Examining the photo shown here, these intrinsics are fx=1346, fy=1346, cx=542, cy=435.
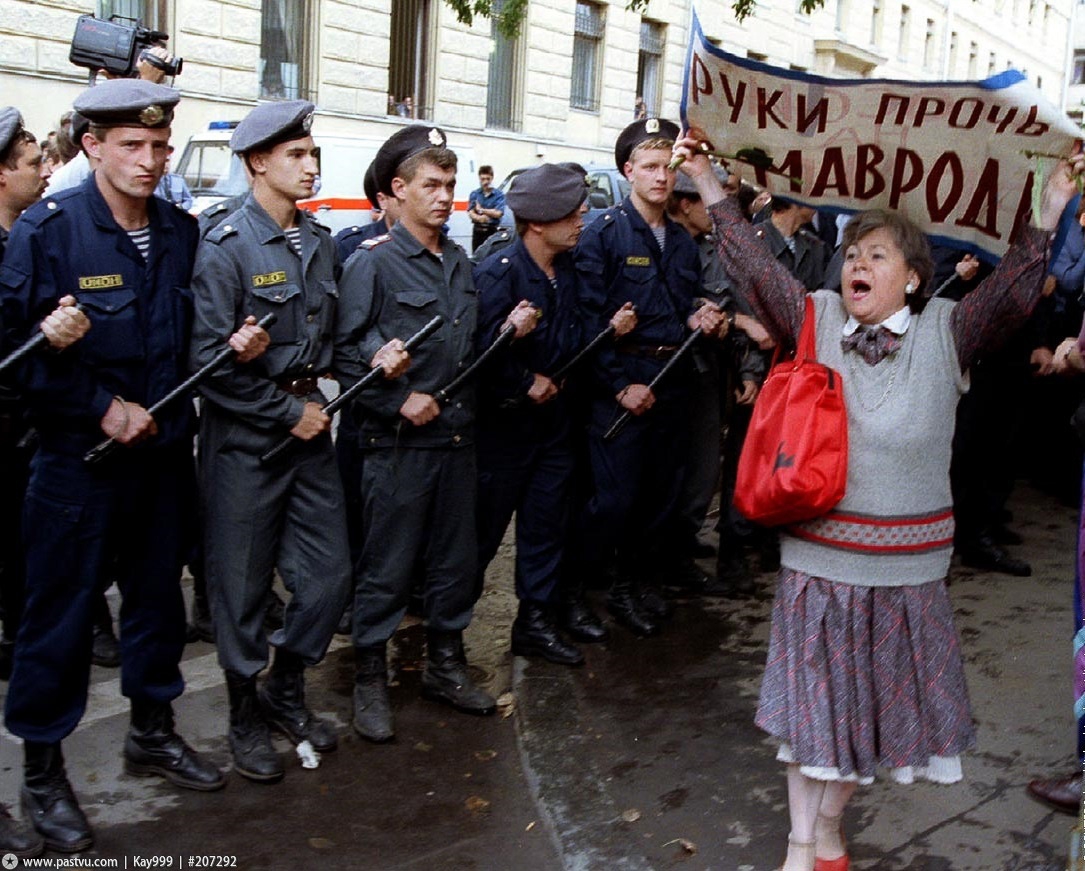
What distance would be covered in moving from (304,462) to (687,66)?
69.6 inches

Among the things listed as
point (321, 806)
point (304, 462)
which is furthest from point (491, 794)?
point (304, 462)

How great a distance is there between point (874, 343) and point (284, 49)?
61.7 feet

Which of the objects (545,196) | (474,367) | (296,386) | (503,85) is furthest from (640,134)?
(503,85)

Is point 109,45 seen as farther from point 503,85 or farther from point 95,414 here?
point 503,85

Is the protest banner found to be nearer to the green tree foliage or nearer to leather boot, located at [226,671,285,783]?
leather boot, located at [226,671,285,783]

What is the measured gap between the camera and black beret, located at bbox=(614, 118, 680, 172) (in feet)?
19.0

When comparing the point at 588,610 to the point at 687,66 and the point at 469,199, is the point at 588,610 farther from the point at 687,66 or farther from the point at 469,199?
the point at 469,199

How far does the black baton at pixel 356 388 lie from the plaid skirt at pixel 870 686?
165 cm

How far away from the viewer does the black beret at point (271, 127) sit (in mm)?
4301

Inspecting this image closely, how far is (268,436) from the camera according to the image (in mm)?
4266

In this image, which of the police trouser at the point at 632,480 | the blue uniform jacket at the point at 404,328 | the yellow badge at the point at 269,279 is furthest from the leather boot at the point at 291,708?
the police trouser at the point at 632,480

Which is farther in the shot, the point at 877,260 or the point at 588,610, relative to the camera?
the point at 588,610

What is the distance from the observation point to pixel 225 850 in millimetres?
3834

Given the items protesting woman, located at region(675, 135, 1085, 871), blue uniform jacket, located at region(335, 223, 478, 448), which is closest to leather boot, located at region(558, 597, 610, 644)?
blue uniform jacket, located at region(335, 223, 478, 448)
